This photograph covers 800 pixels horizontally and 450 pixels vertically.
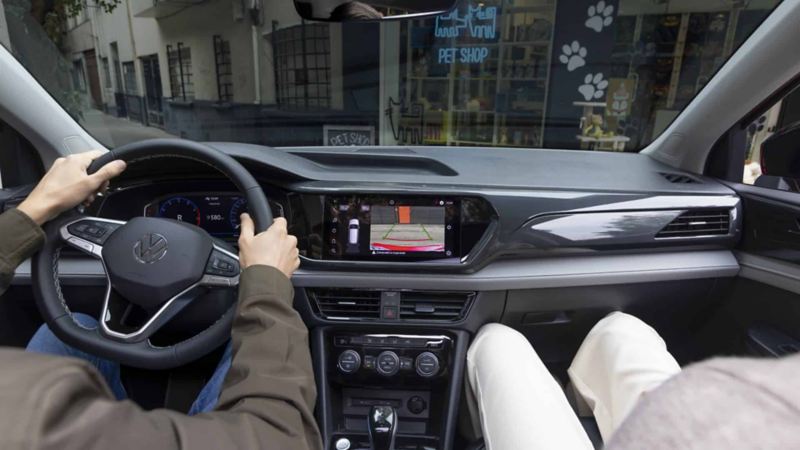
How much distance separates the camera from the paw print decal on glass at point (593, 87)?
4547 millimetres

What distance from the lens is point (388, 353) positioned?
6.67ft

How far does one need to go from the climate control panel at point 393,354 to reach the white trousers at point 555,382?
0.14m

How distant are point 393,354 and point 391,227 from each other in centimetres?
55

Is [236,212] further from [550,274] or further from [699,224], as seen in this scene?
[699,224]

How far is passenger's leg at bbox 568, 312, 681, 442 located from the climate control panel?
53 centimetres

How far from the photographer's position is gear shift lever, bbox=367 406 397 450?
1980mm

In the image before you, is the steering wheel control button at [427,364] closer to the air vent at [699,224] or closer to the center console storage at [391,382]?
the center console storage at [391,382]

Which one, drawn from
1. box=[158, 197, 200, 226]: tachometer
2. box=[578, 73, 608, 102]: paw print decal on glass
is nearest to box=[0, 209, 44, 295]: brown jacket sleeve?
box=[158, 197, 200, 226]: tachometer

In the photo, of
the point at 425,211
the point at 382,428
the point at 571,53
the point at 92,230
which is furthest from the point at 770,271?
the point at 571,53

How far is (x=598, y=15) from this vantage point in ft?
Answer: 16.0

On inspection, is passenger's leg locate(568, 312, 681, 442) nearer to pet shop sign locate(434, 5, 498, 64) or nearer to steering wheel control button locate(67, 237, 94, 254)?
steering wheel control button locate(67, 237, 94, 254)

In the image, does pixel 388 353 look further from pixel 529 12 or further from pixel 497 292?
pixel 529 12

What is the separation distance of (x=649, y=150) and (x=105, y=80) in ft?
9.58

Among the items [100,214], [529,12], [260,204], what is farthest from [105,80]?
[529,12]
